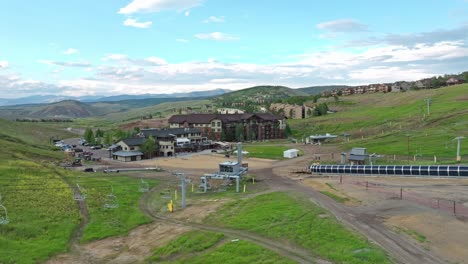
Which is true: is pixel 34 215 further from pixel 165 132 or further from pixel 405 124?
pixel 405 124

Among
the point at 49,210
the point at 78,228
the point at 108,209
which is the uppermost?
the point at 49,210

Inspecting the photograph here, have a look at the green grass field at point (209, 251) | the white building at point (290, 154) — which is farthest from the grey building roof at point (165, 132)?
the green grass field at point (209, 251)

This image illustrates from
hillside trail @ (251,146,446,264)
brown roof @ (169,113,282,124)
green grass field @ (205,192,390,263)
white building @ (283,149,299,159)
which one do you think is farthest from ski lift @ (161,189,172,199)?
brown roof @ (169,113,282,124)

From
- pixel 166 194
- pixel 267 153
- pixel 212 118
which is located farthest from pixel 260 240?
pixel 212 118

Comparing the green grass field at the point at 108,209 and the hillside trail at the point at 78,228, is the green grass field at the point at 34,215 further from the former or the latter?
the green grass field at the point at 108,209

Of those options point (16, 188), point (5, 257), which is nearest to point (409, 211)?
point (5, 257)

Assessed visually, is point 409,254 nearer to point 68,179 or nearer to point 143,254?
point 143,254
